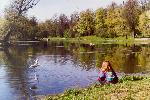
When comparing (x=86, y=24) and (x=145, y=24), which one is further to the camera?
(x=86, y=24)

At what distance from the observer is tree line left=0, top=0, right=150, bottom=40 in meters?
88.4

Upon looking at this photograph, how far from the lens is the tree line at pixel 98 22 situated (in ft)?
290

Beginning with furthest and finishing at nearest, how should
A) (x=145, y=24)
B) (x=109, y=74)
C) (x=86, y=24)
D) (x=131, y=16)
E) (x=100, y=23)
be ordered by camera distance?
(x=86, y=24) → (x=100, y=23) → (x=131, y=16) → (x=145, y=24) → (x=109, y=74)

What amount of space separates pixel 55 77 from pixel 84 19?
11257 centimetres

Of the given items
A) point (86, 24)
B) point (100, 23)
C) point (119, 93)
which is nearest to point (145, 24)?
point (100, 23)

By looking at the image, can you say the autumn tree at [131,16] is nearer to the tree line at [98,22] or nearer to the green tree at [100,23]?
the tree line at [98,22]

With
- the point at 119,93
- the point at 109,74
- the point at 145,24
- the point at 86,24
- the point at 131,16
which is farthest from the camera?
the point at 86,24

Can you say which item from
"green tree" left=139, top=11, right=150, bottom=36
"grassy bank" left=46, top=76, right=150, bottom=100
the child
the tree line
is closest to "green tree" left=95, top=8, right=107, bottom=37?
the tree line

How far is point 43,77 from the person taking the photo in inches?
1462

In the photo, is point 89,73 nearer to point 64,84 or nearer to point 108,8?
point 64,84

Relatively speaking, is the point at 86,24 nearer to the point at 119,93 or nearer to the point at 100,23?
the point at 100,23

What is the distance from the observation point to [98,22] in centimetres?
14088

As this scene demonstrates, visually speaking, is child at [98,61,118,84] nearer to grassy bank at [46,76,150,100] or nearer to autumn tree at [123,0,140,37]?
grassy bank at [46,76,150,100]

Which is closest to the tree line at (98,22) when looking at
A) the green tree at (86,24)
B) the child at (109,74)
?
the green tree at (86,24)
